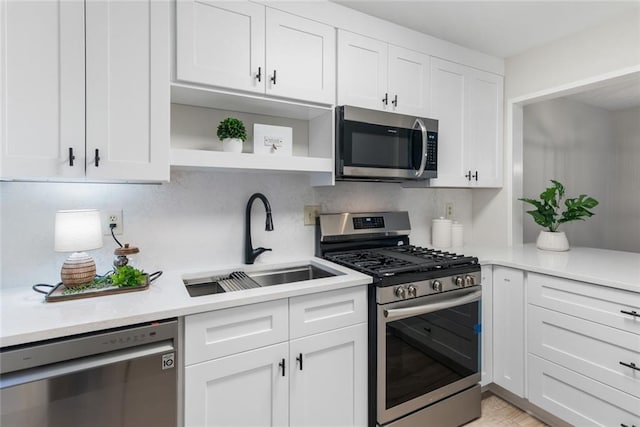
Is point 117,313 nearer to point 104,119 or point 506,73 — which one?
point 104,119

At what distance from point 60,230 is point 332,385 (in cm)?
131

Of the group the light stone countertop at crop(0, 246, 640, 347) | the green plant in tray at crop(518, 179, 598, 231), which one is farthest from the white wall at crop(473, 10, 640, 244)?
the light stone countertop at crop(0, 246, 640, 347)

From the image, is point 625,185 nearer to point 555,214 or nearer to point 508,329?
point 555,214

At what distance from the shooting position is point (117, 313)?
1.07 meters

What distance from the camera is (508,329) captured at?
1.96m

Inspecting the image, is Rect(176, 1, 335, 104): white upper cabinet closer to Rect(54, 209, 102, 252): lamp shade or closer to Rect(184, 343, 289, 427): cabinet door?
Rect(54, 209, 102, 252): lamp shade

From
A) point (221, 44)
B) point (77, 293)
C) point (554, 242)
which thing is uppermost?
point (221, 44)

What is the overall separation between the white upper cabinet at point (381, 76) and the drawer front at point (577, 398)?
166cm

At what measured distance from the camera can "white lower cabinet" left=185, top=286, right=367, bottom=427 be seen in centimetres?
120

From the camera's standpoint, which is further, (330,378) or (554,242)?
(554,242)

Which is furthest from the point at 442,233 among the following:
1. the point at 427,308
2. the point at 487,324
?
the point at 427,308

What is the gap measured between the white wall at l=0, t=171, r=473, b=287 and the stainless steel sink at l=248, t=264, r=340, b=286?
5.0 inches

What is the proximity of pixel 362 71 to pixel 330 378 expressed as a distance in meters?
1.62

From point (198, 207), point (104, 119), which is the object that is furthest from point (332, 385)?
point (104, 119)
